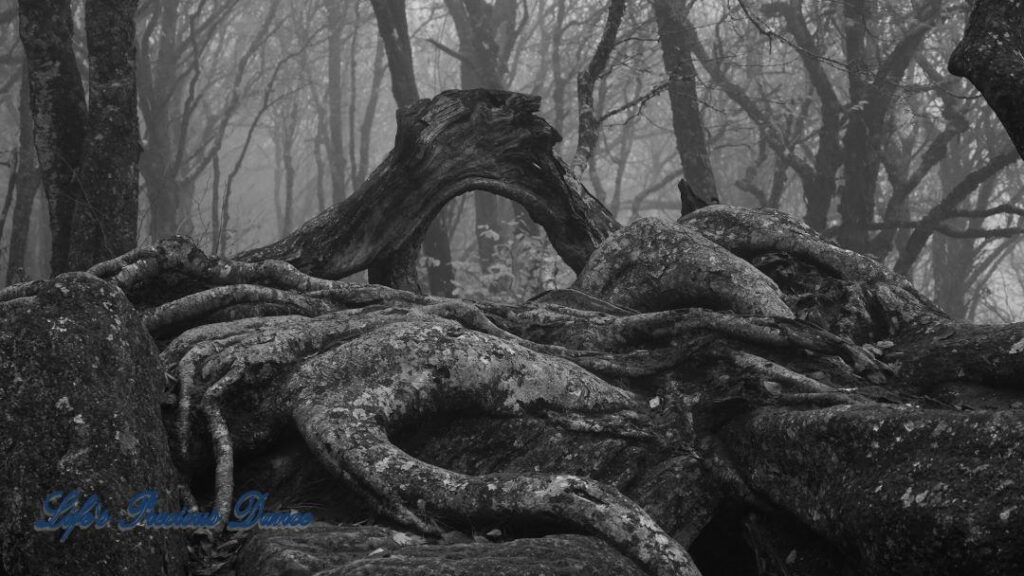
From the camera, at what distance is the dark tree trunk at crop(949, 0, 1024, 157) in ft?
15.9

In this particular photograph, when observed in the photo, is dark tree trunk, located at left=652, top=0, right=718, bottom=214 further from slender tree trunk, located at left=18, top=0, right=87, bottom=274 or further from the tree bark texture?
slender tree trunk, located at left=18, top=0, right=87, bottom=274

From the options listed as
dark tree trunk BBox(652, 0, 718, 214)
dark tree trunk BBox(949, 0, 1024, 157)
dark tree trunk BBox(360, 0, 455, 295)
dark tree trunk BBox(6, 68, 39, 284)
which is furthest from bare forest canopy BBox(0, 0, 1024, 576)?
dark tree trunk BBox(360, 0, 455, 295)

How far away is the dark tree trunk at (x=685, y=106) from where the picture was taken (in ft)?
43.7

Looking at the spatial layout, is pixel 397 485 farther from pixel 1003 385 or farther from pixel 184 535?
pixel 1003 385

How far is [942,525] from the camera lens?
348 centimetres

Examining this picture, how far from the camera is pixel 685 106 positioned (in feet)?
44.4

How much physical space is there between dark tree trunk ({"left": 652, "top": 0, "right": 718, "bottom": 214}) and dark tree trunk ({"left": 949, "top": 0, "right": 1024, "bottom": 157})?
781 cm

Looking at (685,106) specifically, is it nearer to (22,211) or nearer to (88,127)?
(88,127)

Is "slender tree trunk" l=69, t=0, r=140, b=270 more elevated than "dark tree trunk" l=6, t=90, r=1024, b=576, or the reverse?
"slender tree trunk" l=69, t=0, r=140, b=270

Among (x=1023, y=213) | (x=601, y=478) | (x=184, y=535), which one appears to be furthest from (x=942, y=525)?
(x=1023, y=213)

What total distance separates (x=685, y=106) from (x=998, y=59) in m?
8.68

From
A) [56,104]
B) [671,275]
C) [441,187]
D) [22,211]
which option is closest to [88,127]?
[56,104]

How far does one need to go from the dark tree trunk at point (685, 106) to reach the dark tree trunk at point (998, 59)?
7807mm

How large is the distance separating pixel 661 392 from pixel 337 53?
20910mm
